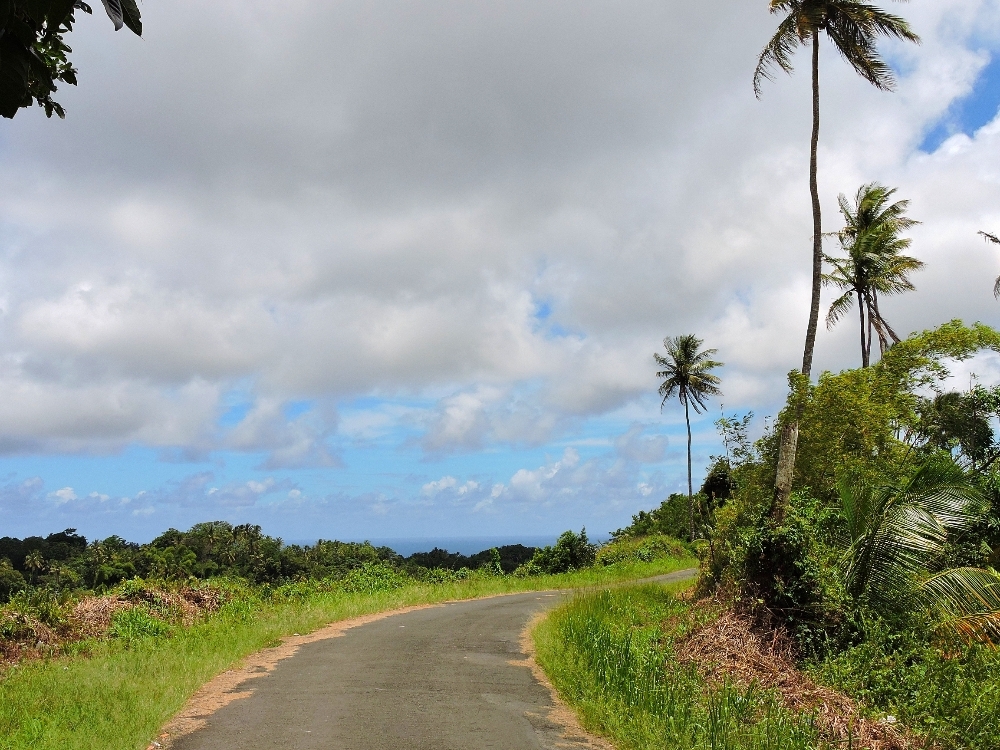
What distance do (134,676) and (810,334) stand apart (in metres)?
17.6

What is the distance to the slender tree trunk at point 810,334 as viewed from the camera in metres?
18.5

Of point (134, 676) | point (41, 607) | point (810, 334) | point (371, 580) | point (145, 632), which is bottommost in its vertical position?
point (134, 676)

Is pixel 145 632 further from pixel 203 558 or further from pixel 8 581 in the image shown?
pixel 203 558

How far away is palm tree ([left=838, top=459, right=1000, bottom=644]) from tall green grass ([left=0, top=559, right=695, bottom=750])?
10511mm

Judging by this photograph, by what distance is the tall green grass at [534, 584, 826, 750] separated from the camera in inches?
315

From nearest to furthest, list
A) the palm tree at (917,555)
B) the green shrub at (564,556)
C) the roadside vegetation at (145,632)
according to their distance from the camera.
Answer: the roadside vegetation at (145,632), the palm tree at (917,555), the green shrub at (564,556)

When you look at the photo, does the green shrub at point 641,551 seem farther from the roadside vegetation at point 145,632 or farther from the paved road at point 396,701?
the paved road at point 396,701

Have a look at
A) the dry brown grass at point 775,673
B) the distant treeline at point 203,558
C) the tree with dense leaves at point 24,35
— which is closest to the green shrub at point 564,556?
the distant treeline at point 203,558

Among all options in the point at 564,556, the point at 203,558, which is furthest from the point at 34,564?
the point at 564,556

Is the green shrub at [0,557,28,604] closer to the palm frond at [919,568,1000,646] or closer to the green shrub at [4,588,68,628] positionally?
the green shrub at [4,588,68,628]

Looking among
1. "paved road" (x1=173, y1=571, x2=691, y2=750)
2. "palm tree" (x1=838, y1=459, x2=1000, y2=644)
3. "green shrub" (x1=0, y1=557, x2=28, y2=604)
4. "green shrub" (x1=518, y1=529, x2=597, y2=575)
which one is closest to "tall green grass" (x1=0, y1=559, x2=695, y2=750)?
"paved road" (x1=173, y1=571, x2=691, y2=750)

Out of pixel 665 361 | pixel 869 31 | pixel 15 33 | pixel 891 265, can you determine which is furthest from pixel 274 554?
pixel 15 33

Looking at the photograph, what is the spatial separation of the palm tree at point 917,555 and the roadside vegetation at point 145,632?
34.6 feet

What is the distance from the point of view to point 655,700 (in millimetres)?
9031
